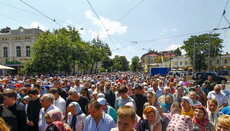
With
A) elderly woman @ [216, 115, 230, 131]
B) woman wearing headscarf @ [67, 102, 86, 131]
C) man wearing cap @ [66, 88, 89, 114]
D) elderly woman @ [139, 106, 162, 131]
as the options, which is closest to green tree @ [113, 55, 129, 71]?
man wearing cap @ [66, 88, 89, 114]

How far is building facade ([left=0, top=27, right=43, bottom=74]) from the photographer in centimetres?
4528

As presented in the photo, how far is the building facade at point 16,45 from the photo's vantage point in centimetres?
4528

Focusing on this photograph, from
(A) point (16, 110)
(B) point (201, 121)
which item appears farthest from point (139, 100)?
(A) point (16, 110)

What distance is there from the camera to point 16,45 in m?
46.5

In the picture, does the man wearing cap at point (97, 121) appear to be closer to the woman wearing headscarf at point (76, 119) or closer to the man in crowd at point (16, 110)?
the woman wearing headscarf at point (76, 119)

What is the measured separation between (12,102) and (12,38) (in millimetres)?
50998

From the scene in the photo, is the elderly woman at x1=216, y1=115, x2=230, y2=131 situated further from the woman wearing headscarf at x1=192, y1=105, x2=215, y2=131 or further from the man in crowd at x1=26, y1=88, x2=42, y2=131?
the man in crowd at x1=26, y1=88, x2=42, y2=131

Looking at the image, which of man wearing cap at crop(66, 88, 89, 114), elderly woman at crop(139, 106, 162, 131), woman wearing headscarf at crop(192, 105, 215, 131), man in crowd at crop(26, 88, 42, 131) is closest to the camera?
elderly woman at crop(139, 106, 162, 131)

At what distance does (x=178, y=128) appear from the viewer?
2615 mm

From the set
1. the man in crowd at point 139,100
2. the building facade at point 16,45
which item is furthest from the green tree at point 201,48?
the man in crowd at point 139,100

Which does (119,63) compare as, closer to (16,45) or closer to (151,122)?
(16,45)

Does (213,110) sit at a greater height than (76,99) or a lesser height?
lesser

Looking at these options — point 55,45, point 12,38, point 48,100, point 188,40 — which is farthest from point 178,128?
point 188,40

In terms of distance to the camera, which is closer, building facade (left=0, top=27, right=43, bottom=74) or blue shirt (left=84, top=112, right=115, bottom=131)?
blue shirt (left=84, top=112, right=115, bottom=131)
